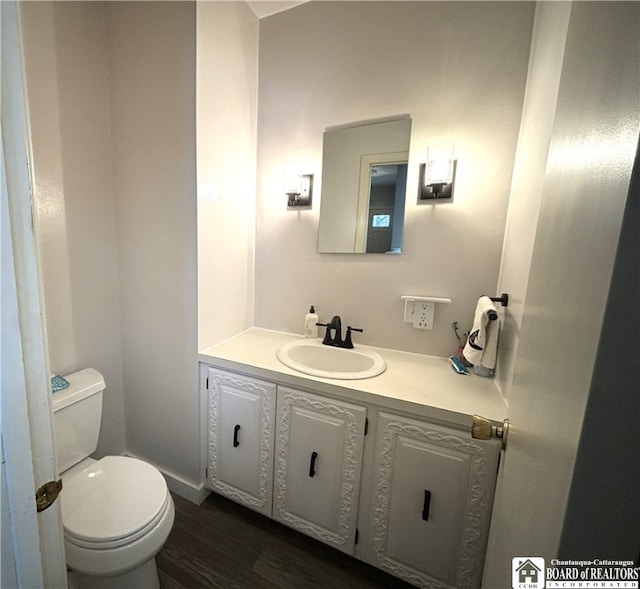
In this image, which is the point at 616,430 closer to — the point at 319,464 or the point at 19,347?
the point at 19,347

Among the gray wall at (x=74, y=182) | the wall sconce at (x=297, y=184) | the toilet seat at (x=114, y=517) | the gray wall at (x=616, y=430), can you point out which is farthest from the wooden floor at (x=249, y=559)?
the wall sconce at (x=297, y=184)

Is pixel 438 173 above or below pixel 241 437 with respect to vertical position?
above

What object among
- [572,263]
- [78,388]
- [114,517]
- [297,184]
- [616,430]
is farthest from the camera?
[297,184]

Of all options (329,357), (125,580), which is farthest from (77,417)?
(329,357)

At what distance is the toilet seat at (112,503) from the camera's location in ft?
3.03

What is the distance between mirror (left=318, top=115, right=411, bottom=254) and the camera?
1.44 meters

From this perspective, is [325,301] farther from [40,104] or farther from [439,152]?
[40,104]

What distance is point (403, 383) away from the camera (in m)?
1.16

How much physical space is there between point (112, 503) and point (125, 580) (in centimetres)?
28

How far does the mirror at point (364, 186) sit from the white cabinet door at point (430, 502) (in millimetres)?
893

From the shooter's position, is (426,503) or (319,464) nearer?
(426,503)

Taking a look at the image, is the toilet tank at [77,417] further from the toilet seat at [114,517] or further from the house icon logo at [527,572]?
the house icon logo at [527,572]

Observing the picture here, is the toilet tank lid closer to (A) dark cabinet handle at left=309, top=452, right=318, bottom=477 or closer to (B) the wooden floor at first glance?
(B) the wooden floor

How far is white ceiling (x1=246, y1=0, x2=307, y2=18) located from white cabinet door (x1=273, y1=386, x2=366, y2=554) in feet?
6.68
